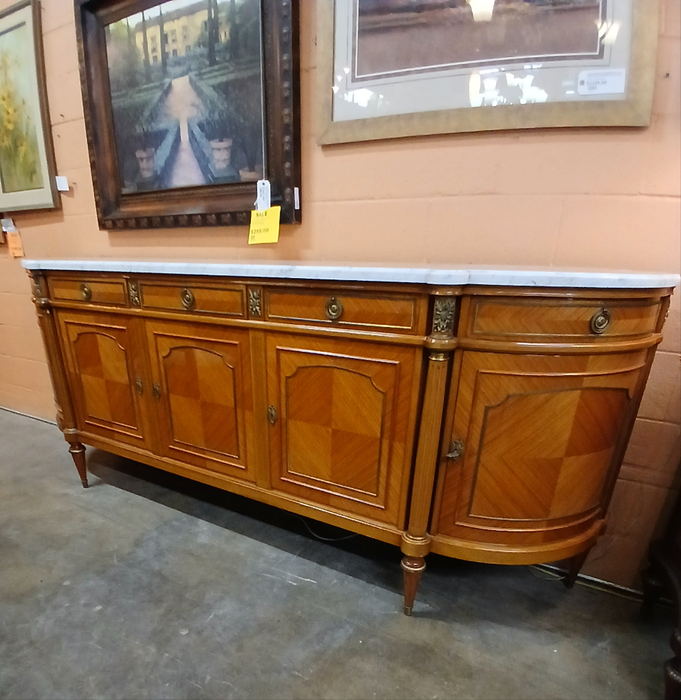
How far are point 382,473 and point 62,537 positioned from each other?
1.30 metres

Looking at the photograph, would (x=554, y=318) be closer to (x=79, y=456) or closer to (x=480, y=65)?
(x=480, y=65)

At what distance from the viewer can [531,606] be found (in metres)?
1.24

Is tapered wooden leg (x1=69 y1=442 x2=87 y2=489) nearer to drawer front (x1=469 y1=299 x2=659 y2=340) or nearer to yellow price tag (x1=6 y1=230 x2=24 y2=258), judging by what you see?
yellow price tag (x1=6 y1=230 x2=24 y2=258)

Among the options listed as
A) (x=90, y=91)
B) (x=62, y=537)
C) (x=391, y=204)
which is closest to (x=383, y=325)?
(x=391, y=204)

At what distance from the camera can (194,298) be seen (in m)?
1.24

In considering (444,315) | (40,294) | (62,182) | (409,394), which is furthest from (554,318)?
(62,182)

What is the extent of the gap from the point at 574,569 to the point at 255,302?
133cm

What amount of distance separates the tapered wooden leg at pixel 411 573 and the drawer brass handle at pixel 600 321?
759 mm

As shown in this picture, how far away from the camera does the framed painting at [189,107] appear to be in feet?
4.51

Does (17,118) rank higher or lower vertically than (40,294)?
higher

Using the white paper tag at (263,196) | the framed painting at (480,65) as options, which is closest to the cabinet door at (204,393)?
the white paper tag at (263,196)

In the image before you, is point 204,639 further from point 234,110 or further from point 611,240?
point 234,110

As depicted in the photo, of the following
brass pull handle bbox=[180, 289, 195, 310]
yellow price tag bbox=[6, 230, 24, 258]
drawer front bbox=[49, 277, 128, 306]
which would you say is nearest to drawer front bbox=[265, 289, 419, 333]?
brass pull handle bbox=[180, 289, 195, 310]

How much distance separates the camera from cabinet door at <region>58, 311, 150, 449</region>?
1.45 m
